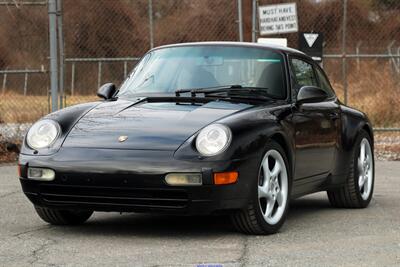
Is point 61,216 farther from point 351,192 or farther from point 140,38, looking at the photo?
point 140,38

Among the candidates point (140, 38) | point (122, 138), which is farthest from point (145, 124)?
point (140, 38)

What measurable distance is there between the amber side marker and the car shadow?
23.7 inches

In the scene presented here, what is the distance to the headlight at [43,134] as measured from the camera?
6.52m

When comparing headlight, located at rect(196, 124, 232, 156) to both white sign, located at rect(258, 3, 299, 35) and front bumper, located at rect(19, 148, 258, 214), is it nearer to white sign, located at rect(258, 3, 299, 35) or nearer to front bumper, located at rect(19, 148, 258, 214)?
front bumper, located at rect(19, 148, 258, 214)

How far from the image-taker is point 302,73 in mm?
8016

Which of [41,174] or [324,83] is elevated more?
[324,83]

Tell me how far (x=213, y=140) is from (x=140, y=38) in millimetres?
17552

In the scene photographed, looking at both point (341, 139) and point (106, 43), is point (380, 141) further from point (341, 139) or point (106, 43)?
point (106, 43)

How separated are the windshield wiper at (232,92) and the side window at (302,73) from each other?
1.63ft

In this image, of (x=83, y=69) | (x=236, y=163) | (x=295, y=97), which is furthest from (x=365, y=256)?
(x=83, y=69)

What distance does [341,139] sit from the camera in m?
8.05

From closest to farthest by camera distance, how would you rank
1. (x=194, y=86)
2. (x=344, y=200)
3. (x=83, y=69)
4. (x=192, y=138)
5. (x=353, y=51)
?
(x=192, y=138) < (x=194, y=86) < (x=344, y=200) < (x=83, y=69) < (x=353, y=51)

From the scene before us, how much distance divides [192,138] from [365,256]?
1367mm

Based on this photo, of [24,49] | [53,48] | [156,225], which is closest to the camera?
[156,225]
